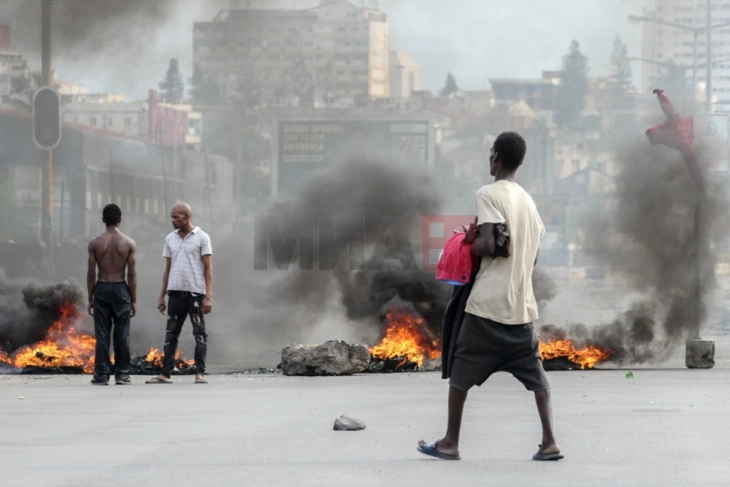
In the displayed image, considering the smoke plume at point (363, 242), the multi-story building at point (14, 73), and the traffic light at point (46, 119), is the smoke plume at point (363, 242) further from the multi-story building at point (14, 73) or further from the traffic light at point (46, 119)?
the multi-story building at point (14, 73)

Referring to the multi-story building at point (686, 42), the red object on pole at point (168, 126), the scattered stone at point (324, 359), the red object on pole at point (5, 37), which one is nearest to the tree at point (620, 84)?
the multi-story building at point (686, 42)

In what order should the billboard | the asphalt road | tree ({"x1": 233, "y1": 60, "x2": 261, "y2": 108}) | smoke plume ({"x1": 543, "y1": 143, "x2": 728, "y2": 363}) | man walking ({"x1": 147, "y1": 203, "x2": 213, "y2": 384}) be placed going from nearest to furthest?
the asphalt road
man walking ({"x1": 147, "y1": 203, "x2": 213, "y2": 384})
smoke plume ({"x1": 543, "y1": 143, "x2": 728, "y2": 363})
tree ({"x1": 233, "y1": 60, "x2": 261, "y2": 108})
the billboard

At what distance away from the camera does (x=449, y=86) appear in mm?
104875

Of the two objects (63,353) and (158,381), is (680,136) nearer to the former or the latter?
(158,381)

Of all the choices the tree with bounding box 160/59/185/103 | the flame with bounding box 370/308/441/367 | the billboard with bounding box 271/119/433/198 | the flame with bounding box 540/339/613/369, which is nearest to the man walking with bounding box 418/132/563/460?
the flame with bounding box 540/339/613/369

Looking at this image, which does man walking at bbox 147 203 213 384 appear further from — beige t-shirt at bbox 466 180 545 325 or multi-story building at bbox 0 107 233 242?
multi-story building at bbox 0 107 233 242

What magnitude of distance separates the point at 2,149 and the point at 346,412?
137 ft

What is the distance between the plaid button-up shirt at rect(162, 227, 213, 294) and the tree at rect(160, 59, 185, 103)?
35293 millimetres

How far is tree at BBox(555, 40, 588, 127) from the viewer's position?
96.2 meters

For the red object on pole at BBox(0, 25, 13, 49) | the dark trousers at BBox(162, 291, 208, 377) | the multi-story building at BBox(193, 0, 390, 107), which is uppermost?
the multi-story building at BBox(193, 0, 390, 107)

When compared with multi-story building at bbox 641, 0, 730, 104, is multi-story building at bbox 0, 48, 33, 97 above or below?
below

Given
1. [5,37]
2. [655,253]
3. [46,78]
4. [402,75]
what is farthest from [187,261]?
[402,75]

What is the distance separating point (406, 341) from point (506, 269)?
8106mm

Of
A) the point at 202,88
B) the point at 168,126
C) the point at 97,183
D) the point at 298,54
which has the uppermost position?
the point at 298,54
